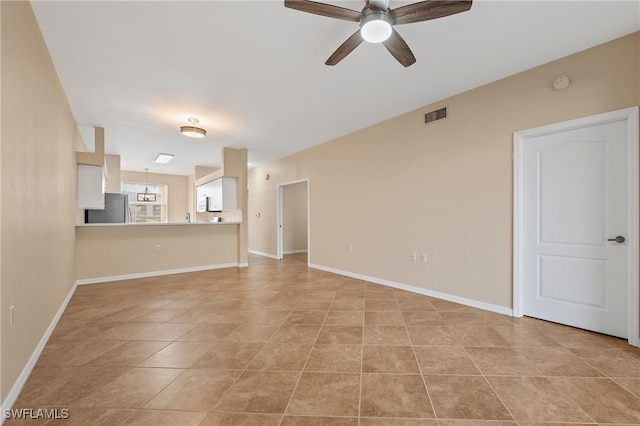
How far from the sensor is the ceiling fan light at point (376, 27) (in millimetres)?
1918

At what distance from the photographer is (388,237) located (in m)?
4.55

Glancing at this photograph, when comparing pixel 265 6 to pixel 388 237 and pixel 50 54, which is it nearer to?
pixel 50 54

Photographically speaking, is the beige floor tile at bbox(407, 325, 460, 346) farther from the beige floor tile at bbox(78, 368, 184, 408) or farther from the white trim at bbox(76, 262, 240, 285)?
the white trim at bbox(76, 262, 240, 285)

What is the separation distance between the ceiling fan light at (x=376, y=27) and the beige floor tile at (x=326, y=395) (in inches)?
98.7

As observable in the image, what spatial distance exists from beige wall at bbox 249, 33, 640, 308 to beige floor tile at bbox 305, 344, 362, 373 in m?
2.02

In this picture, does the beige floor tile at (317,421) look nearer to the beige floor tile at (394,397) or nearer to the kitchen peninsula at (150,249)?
the beige floor tile at (394,397)

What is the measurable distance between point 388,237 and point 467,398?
9.51 ft

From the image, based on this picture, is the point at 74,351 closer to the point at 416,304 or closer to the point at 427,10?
the point at 416,304

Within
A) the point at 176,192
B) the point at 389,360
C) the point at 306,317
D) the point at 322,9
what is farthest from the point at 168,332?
the point at 176,192

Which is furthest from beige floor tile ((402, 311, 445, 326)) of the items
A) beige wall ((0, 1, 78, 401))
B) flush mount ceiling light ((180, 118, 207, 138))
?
flush mount ceiling light ((180, 118, 207, 138))

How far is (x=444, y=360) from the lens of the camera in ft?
7.27

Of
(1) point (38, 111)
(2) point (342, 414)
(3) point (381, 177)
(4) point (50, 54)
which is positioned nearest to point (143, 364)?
(2) point (342, 414)

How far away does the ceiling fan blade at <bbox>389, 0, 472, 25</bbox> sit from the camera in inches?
69.8

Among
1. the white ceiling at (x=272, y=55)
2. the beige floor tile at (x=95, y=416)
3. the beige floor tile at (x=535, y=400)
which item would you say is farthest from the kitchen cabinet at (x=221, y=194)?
the beige floor tile at (x=535, y=400)
